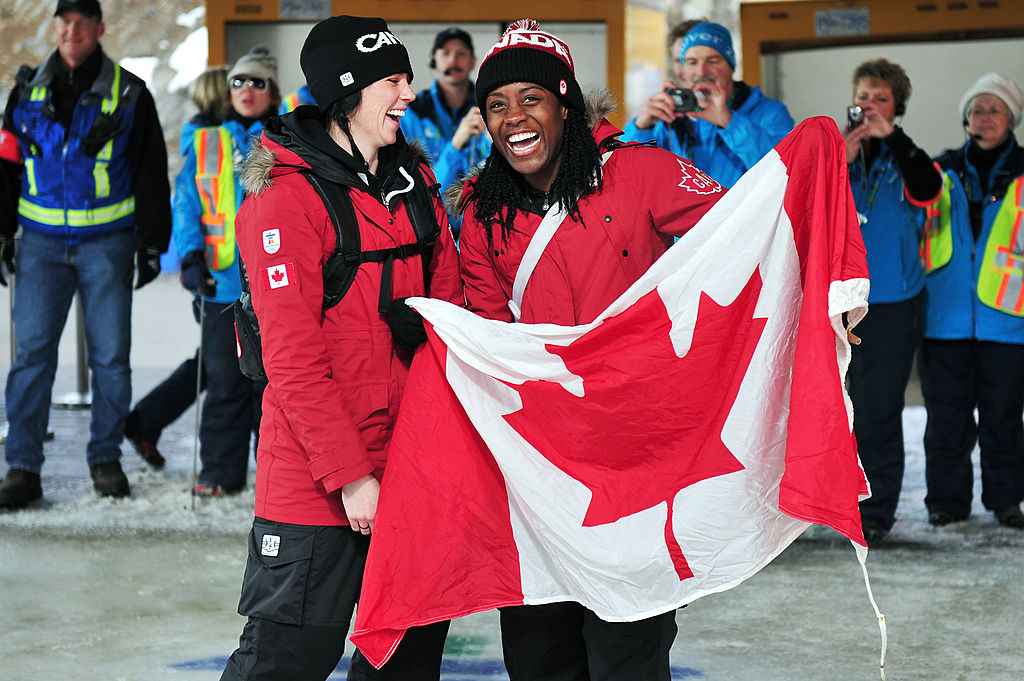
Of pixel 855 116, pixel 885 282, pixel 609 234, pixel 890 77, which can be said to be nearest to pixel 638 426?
pixel 609 234

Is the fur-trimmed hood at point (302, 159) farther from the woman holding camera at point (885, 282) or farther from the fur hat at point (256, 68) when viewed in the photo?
the fur hat at point (256, 68)

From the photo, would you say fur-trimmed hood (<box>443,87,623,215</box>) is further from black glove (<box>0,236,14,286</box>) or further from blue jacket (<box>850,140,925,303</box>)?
black glove (<box>0,236,14,286</box>)

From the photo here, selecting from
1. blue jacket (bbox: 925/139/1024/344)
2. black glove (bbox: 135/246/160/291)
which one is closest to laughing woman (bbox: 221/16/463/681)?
black glove (bbox: 135/246/160/291)

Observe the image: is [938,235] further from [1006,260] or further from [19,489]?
[19,489]

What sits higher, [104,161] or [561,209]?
[104,161]

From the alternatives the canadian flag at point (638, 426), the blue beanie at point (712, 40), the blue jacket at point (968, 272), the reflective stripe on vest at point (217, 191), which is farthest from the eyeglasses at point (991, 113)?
the reflective stripe on vest at point (217, 191)

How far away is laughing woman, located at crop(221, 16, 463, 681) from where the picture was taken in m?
2.61

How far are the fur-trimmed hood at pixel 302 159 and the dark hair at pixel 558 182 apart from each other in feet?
0.79

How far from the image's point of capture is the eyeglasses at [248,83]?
5.99 meters

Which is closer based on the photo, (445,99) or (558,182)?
(558,182)

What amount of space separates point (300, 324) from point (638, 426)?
759 mm

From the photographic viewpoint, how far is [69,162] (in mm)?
5836

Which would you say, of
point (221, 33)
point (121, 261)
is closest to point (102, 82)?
point (121, 261)

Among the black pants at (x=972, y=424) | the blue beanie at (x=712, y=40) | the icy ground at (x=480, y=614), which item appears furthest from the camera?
the black pants at (x=972, y=424)
